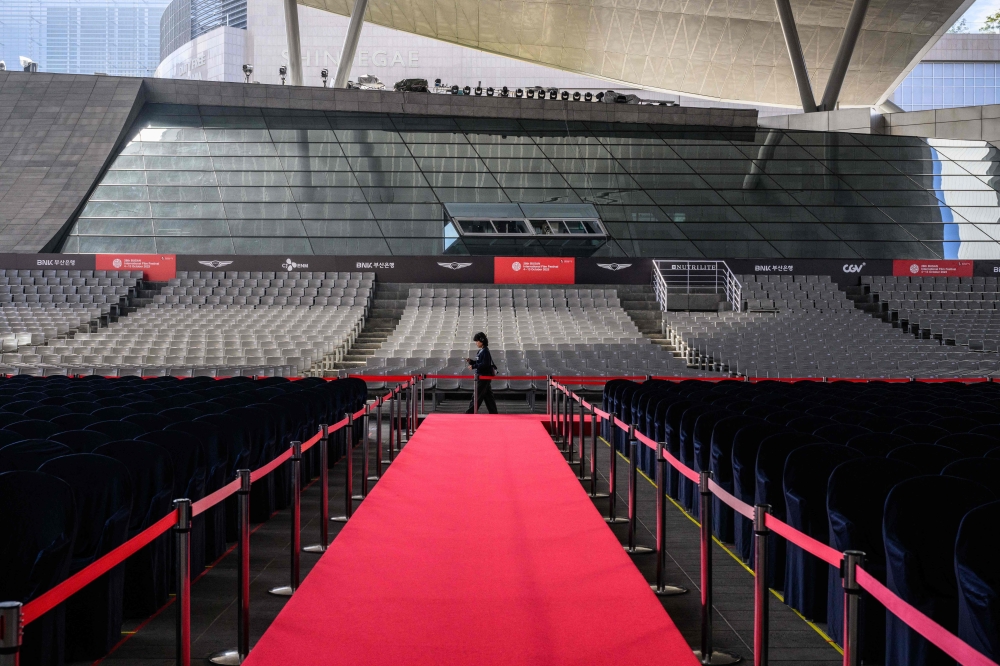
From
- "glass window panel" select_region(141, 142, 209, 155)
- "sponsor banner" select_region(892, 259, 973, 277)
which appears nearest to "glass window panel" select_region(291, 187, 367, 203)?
"glass window panel" select_region(141, 142, 209, 155)

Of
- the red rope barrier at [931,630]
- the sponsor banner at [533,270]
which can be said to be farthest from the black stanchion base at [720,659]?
the sponsor banner at [533,270]

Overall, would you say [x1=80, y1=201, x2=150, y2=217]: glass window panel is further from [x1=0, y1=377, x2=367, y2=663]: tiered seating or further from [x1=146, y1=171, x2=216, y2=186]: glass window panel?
[x1=0, y1=377, x2=367, y2=663]: tiered seating

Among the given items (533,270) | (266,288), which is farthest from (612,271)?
(266,288)

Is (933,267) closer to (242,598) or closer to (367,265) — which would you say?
(367,265)

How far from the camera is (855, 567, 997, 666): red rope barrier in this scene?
2643 mm

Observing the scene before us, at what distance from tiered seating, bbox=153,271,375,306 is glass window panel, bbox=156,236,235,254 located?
4.23 ft

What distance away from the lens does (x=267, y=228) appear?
30.4 metres

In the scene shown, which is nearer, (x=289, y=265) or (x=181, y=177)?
(x=289, y=265)

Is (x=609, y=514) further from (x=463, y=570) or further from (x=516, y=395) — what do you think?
(x=516, y=395)

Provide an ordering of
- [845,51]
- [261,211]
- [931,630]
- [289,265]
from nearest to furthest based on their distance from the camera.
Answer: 1. [931,630]
2. [289,265]
3. [261,211]
4. [845,51]

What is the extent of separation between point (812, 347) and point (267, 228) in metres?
19.4

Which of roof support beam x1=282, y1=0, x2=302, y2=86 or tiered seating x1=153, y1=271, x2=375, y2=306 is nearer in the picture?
tiered seating x1=153, y1=271, x2=375, y2=306

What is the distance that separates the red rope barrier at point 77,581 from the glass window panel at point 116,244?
27790 millimetres

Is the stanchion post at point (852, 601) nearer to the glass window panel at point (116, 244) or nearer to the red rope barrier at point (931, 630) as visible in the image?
the red rope barrier at point (931, 630)
